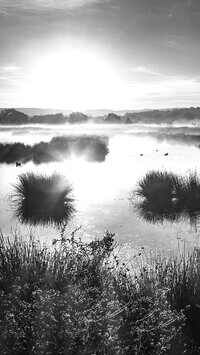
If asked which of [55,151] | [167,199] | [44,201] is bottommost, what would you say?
[44,201]

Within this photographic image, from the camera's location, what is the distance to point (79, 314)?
18.8 feet

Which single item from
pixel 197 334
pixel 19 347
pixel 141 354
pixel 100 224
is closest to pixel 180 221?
pixel 100 224

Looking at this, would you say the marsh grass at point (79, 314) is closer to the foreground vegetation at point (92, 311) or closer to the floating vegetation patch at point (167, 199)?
the foreground vegetation at point (92, 311)

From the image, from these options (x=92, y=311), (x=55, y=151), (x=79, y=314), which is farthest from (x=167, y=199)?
(x=55, y=151)

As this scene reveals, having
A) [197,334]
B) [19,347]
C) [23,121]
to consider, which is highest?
[23,121]

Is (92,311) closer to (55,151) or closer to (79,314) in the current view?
(79,314)

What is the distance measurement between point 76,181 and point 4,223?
9.59 m

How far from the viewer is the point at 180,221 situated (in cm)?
1417

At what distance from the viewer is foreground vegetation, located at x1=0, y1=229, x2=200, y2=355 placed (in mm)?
5164

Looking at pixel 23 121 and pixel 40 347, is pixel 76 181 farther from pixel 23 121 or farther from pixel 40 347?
pixel 23 121

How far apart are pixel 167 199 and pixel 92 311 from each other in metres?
12.5

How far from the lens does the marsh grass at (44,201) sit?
48.8 ft

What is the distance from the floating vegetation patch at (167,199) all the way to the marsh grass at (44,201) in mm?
3053

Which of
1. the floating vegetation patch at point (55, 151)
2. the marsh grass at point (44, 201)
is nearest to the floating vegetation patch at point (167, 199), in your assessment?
the marsh grass at point (44, 201)
